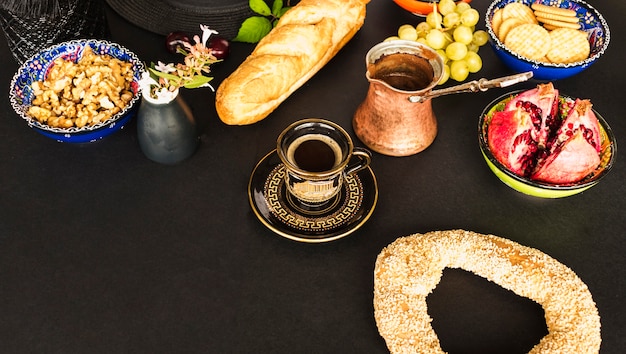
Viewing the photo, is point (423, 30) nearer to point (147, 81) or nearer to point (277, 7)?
point (277, 7)

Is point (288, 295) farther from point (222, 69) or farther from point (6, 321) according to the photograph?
point (222, 69)

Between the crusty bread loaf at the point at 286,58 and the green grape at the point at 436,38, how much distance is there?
186 mm

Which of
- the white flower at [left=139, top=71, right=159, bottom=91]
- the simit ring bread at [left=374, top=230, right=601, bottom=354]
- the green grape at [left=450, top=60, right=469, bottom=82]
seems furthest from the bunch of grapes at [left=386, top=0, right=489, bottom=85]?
the white flower at [left=139, top=71, right=159, bottom=91]

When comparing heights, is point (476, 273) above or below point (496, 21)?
below

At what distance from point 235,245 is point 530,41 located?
0.78 metres

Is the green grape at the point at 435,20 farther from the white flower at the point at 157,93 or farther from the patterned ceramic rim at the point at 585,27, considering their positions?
the white flower at the point at 157,93

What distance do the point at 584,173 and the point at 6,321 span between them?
1051 millimetres

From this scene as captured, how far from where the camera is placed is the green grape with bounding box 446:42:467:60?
1.27m

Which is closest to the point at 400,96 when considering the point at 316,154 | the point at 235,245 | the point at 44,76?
the point at 316,154

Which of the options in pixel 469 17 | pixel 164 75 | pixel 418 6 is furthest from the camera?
pixel 418 6

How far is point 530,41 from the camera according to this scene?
1266 mm

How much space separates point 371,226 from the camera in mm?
1107

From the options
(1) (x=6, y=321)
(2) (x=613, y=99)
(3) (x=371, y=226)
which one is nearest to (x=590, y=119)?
(2) (x=613, y=99)

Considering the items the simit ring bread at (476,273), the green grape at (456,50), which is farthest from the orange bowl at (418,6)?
the simit ring bread at (476,273)
